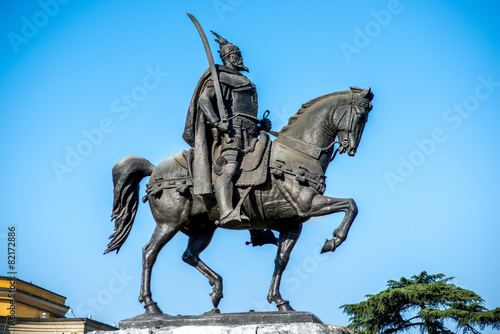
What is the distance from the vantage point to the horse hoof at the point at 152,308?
10695 mm

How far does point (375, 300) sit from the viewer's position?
82.6 ft

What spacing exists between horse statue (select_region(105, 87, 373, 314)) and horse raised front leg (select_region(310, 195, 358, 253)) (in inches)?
0.5

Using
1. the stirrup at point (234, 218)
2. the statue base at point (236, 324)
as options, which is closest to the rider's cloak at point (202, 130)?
the stirrup at point (234, 218)

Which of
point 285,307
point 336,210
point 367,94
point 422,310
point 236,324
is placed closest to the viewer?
point 236,324

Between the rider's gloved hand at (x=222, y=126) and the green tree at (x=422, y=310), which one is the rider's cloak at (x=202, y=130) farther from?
the green tree at (x=422, y=310)

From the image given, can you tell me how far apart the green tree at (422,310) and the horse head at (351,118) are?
1482 centimetres

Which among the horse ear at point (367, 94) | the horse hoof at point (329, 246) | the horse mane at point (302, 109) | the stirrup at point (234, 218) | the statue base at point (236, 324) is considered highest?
the horse mane at point (302, 109)

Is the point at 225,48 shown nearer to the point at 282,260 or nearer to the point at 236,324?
the point at 282,260

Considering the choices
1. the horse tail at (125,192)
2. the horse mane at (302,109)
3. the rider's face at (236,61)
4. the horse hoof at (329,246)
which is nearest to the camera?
the horse hoof at (329,246)

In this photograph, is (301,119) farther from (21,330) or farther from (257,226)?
(21,330)

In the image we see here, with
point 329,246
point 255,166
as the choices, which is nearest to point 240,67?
point 255,166

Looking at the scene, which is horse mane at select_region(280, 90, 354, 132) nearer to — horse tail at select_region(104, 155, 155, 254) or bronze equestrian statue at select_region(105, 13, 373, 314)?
bronze equestrian statue at select_region(105, 13, 373, 314)

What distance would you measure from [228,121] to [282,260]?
215cm

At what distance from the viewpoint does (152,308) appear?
1073 centimetres
